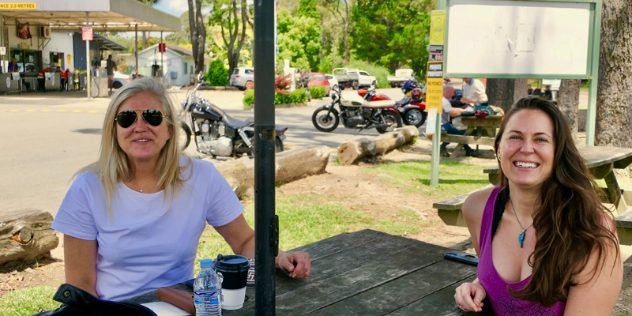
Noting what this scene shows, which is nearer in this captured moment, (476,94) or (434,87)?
(434,87)

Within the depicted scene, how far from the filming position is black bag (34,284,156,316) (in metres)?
1.63

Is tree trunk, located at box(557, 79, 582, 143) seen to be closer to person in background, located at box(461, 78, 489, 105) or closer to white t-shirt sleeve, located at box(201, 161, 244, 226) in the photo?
person in background, located at box(461, 78, 489, 105)

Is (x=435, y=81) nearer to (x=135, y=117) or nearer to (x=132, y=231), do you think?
(x=135, y=117)

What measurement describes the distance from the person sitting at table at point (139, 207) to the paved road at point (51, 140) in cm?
92

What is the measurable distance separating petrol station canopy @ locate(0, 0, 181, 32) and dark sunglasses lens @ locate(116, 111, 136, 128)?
22876 mm

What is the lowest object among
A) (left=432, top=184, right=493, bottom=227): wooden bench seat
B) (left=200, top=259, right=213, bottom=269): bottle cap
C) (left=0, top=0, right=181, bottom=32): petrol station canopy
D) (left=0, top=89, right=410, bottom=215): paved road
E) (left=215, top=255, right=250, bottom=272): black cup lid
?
(left=0, top=89, right=410, bottom=215): paved road

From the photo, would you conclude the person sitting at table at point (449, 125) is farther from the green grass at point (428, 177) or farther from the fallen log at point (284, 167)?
the fallen log at point (284, 167)

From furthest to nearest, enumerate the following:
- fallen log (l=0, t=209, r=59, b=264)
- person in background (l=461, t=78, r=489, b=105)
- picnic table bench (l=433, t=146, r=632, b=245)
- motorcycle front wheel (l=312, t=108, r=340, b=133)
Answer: motorcycle front wheel (l=312, t=108, r=340, b=133)
person in background (l=461, t=78, r=489, b=105)
picnic table bench (l=433, t=146, r=632, b=245)
fallen log (l=0, t=209, r=59, b=264)

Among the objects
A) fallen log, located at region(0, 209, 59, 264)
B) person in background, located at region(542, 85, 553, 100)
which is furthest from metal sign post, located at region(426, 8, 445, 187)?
person in background, located at region(542, 85, 553, 100)

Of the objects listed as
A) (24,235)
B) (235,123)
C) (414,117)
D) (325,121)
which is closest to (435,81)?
(235,123)

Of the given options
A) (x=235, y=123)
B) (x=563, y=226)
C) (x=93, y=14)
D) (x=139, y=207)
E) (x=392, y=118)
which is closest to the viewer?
(x=563, y=226)

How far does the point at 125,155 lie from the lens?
2.56 meters

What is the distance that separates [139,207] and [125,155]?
0.25 metres

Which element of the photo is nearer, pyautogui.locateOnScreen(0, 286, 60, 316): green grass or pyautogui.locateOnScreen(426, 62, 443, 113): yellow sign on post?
pyautogui.locateOnScreen(0, 286, 60, 316): green grass
